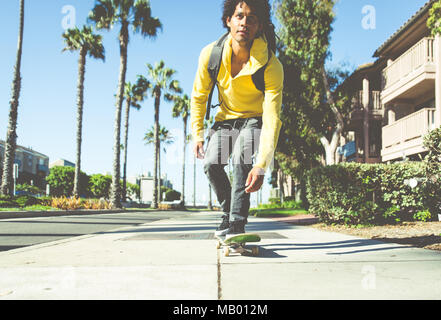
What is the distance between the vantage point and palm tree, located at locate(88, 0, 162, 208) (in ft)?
75.7

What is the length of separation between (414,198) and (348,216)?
1.49m

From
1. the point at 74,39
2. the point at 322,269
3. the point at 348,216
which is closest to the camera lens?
the point at 322,269

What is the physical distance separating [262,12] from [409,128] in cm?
1345

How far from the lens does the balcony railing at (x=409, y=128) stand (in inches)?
513

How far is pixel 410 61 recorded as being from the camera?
1460 centimetres

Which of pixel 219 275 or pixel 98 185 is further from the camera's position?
pixel 98 185

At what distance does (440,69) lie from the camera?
1284cm

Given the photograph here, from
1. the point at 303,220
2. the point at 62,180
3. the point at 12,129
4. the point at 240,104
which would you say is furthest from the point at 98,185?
the point at 240,104

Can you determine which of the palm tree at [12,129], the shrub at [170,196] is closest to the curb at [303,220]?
the palm tree at [12,129]

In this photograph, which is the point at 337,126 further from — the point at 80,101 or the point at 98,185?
the point at 98,185

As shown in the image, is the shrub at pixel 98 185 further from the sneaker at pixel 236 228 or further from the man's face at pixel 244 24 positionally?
the man's face at pixel 244 24

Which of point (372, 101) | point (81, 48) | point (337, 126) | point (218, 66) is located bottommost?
point (218, 66)
